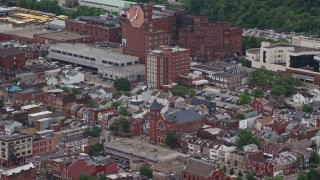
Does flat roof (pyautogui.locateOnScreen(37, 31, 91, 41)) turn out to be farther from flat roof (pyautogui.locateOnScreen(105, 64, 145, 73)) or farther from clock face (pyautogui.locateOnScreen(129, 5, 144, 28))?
flat roof (pyautogui.locateOnScreen(105, 64, 145, 73))

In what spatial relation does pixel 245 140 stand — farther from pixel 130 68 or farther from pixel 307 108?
pixel 130 68

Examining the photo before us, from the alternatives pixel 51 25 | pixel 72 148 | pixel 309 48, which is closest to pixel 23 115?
pixel 72 148

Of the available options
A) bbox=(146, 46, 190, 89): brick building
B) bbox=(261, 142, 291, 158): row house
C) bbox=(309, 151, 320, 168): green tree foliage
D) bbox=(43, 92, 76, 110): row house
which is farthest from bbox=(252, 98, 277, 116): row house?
bbox=(43, 92, 76, 110): row house

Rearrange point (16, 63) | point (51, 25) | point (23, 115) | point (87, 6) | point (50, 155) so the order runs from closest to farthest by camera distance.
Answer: point (50, 155)
point (23, 115)
point (16, 63)
point (51, 25)
point (87, 6)

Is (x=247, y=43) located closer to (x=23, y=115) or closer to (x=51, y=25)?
(x=51, y=25)

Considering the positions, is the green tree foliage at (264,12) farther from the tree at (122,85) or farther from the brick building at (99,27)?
the tree at (122,85)

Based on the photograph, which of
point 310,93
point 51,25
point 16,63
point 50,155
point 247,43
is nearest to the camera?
point 50,155

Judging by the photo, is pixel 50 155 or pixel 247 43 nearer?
pixel 50 155
